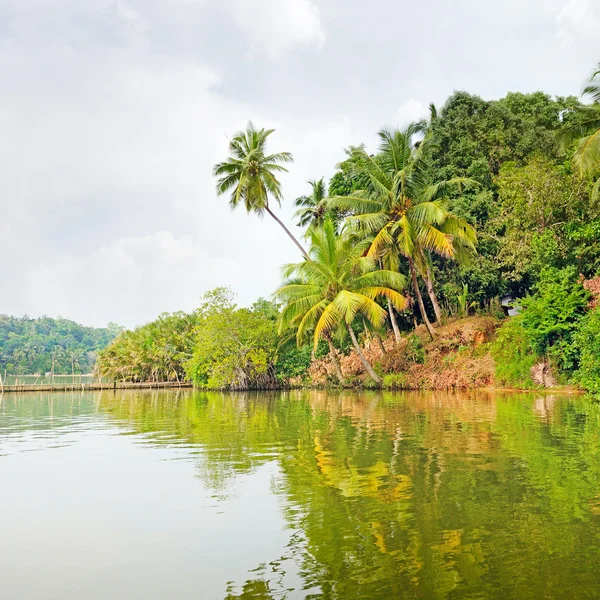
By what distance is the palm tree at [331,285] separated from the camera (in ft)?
89.6

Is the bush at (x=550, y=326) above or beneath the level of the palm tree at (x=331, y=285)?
beneath

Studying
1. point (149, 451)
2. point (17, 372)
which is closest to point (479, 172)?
point (149, 451)

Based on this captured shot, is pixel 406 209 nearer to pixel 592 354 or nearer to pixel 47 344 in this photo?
pixel 592 354

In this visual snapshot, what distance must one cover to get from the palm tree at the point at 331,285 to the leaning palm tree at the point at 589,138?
31.4 ft

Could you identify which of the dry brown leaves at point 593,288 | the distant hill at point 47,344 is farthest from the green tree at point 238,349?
the distant hill at point 47,344

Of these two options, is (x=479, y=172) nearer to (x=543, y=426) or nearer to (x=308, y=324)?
(x=308, y=324)

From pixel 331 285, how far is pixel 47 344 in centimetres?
13233

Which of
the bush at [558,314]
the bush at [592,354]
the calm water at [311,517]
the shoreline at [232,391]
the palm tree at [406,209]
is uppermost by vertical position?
the palm tree at [406,209]

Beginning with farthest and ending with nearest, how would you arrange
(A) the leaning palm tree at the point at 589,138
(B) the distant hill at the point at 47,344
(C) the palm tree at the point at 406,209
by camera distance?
(B) the distant hill at the point at 47,344
(C) the palm tree at the point at 406,209
(A) the leaning palm tree at the point at 589,138

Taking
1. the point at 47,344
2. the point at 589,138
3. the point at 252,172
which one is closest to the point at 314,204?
the point at 252,172

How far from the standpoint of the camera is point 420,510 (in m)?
6.31

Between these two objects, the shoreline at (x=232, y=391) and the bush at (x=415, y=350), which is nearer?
the shoreline at (x=232, y=391)

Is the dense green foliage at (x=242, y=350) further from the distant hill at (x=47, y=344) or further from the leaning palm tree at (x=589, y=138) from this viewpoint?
the distant hill at (x=47, y=344)

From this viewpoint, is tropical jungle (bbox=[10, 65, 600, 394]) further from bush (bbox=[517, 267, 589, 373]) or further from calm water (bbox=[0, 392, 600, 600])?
calm water (bbox=[0, 392, 600, 600])
